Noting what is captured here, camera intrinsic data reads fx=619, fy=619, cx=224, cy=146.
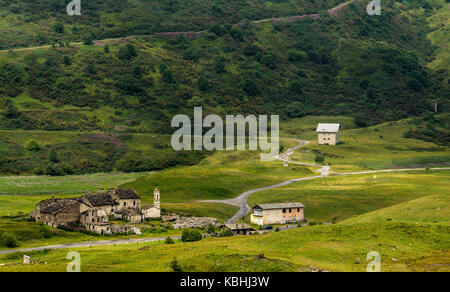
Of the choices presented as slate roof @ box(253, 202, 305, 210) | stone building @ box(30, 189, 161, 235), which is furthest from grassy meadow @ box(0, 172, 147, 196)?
slate roof @ box(253, 202, 305, 210)

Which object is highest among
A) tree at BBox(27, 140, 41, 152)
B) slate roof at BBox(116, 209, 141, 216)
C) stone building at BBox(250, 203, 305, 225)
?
tree at BBox(27, 140, 41, 152)

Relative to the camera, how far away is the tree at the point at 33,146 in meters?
160

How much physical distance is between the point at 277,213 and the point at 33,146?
78.9 metres

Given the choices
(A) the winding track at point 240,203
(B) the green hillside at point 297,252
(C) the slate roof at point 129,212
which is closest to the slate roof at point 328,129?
(A) the winding track at point 240,203

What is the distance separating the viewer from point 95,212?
98.8 metres

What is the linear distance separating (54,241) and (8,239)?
668 centimetres

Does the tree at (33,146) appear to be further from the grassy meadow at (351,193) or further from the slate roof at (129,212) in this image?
the grassy meadow at (351,193)

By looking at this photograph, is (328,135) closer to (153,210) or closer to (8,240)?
(153,210)

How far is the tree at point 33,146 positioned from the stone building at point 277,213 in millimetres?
75579

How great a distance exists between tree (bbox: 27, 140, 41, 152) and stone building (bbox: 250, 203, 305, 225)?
75.6 meters

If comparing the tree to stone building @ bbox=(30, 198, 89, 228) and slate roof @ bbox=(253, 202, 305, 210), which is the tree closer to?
stone building @ bbox=(30, 198, 89, 228)

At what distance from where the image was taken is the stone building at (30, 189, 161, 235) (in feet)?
314
